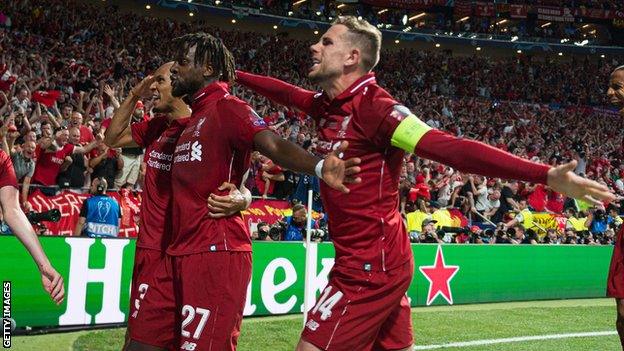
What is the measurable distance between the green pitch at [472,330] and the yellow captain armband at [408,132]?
19.7 feet

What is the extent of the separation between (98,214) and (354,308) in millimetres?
7840

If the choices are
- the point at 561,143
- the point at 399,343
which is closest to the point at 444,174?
the point at 399,343

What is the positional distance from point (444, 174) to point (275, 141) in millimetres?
15707

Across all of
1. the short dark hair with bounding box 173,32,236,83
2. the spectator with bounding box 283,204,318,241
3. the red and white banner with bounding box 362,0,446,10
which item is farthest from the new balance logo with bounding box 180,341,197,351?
the red and white banner with bounding box 362,0,446,10

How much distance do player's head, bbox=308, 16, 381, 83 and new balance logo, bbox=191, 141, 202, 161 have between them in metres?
0.71

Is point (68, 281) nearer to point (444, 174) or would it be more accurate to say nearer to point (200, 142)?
point (200, 142)

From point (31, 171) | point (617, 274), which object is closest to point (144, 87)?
point (617, 274)

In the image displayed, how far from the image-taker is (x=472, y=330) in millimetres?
11789

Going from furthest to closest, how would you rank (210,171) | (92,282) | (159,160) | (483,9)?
(483,9)
(92,282)
(159,160)
(210,171)

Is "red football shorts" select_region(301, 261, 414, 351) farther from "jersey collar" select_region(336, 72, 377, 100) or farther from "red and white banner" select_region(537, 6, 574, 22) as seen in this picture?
"red and white banner" select_region(537, 6, 574, 22)

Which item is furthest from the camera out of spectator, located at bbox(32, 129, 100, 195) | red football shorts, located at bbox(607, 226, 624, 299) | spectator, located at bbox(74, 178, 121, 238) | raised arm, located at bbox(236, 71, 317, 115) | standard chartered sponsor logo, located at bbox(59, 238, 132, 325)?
spectator, located at bbox(32, 129, 100, 195)

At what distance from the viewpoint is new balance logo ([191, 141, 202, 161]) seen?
14.7 ft

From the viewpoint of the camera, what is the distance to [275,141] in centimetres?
422

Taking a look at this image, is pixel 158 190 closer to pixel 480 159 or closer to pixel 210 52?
pixel 210 52
